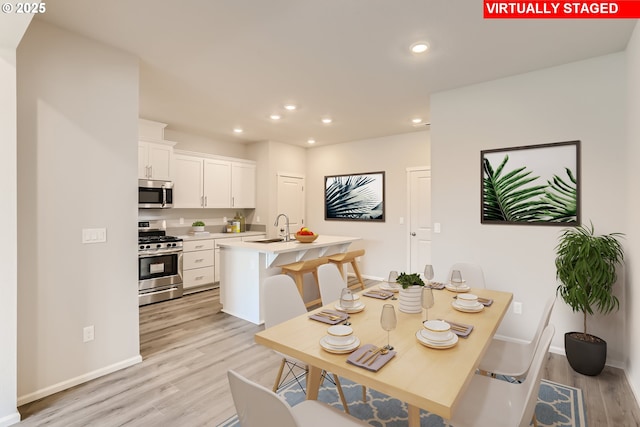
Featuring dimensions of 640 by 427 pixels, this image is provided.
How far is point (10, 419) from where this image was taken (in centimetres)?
202

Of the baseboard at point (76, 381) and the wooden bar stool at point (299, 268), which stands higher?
the wooden bar stool at point (299, 268)

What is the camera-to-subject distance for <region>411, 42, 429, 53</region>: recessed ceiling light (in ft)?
8.57

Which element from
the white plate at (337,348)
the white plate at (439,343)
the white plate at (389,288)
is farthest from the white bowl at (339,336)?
the white plate at (389,288)

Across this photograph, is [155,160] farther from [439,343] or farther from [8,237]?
[439,343]

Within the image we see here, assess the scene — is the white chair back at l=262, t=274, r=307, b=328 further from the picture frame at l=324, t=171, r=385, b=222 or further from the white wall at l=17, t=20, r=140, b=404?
the picture frame at l=324, t=171, r=385, b=222

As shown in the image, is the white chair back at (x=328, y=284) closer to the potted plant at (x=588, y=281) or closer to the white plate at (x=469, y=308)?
the white plate at (x=469, y=308)

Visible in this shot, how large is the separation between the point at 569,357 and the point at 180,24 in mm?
4112

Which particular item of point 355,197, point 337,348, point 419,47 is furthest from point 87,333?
point 355,197

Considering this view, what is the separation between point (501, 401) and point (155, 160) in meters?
4.95

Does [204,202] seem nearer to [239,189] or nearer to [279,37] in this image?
[239,189]

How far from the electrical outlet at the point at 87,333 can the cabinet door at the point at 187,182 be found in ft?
9.49

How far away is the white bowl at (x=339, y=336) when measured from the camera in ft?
4.94

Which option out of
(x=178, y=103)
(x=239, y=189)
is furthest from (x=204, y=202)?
(x=178, y=103)

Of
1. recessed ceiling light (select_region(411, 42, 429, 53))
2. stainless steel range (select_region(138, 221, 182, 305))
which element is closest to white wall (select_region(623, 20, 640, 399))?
recessed ceiling light (select_region(411, 42, 429, 53))
